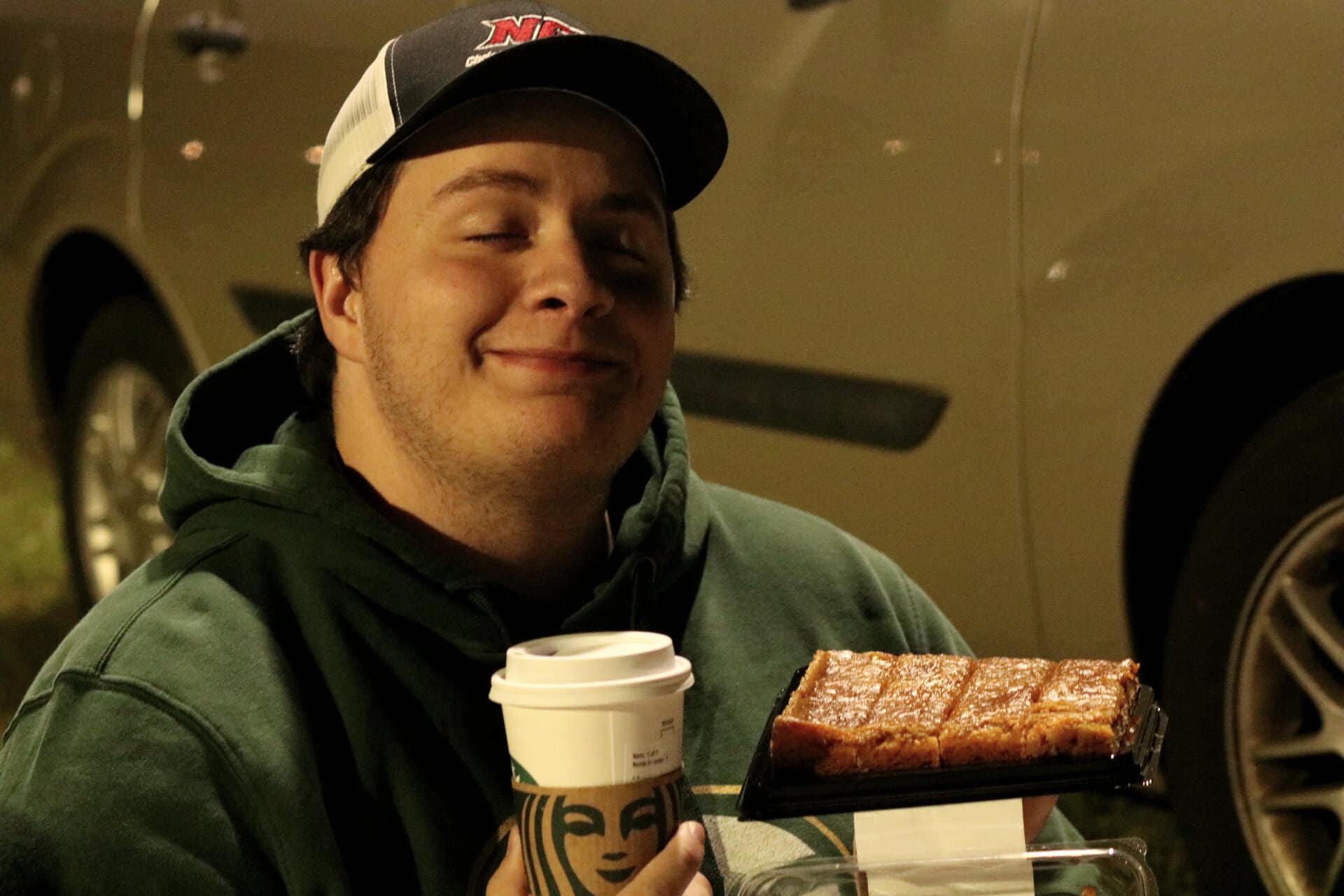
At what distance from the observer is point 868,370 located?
8.77 feet

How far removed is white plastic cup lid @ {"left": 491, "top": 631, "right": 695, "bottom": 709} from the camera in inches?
53.8

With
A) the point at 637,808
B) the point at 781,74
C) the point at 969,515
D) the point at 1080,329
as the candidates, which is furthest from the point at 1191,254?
the point at 637,808

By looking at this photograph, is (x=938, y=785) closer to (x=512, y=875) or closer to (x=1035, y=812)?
(x=1035, y=812)

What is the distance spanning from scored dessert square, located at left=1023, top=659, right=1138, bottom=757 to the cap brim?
0.66m

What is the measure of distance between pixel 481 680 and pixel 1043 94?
125 centimetres

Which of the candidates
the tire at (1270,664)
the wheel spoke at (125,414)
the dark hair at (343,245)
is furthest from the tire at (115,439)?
the tire at (1270,664)

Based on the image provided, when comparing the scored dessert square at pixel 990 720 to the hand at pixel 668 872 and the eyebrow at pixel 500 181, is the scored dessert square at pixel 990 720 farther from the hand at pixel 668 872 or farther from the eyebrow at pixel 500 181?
the eyebrow at pixel 500 181

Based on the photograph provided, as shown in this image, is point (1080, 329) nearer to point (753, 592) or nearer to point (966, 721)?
point (753, 592)

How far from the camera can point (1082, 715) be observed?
157 cm

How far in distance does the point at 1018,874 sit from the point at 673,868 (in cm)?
35

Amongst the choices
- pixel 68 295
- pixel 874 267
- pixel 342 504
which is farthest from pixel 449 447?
pixel 68 295

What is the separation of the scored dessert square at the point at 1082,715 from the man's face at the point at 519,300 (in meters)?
0.47

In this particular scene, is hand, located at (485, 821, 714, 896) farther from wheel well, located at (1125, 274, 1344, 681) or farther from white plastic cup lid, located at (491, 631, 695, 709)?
wheel well, located at (1125, 274, 1344, 681)

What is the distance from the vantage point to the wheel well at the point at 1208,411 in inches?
93.0
